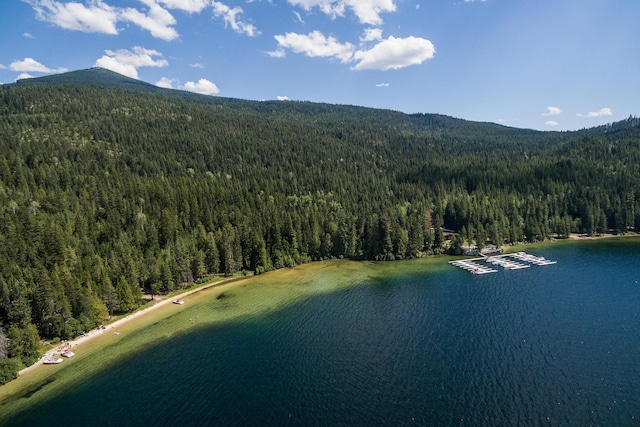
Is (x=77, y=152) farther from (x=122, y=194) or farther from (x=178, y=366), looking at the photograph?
(x=178, y=366)

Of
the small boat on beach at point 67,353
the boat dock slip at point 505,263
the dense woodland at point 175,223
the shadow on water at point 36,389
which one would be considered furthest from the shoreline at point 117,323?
the boat dock slip at point 505,263

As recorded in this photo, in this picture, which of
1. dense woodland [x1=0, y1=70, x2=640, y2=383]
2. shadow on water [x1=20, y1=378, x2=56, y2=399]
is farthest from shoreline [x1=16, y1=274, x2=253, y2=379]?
shadow on water [x1=20, y1=378, x2=56, y2=399]

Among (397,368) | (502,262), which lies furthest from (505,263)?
(397,368)

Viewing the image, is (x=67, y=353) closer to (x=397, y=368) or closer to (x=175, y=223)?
(x=397, y=368)

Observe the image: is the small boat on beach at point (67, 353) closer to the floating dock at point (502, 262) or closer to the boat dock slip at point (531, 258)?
the floating dock at point (502, 262)

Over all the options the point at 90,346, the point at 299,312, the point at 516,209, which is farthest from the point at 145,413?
the point at 516,209

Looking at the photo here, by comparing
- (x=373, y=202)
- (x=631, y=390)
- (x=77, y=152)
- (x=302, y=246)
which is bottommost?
(x=631, y=390)
